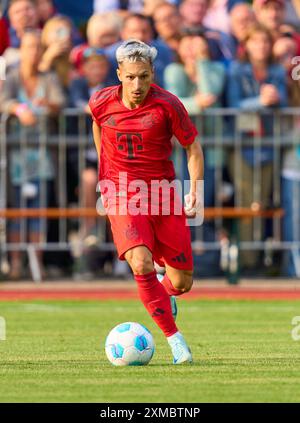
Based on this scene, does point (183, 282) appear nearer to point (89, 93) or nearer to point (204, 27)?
point (89, 93)

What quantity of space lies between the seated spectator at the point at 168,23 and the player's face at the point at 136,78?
8037 mm

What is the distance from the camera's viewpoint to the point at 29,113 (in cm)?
1734

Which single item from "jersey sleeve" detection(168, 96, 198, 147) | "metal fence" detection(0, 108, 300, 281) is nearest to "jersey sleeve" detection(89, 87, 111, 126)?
"jersey sleeve" detection(168, 96, 198, 147)

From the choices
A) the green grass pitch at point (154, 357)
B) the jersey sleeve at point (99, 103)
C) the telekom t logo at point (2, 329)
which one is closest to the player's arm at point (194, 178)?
the jersey sleeve at point (99, 103)

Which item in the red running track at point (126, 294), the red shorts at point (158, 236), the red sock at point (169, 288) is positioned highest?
the red shorts at point (158, 236)

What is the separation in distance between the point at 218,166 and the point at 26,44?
125 inches

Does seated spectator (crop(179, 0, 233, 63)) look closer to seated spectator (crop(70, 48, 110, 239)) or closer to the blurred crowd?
the blurred crowd

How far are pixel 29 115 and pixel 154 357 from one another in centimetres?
830

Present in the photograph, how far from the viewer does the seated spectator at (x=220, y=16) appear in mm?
17750

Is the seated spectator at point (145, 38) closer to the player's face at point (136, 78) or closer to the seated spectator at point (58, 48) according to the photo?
the seated spectator at point (58, 48)

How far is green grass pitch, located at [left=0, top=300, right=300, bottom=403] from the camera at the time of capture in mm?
7309

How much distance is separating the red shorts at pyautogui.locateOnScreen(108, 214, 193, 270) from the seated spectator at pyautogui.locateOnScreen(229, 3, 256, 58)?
26.4 feet

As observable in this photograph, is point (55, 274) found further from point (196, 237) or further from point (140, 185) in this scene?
point (140, 185)

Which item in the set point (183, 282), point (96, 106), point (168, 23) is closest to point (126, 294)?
point (168, 23)
